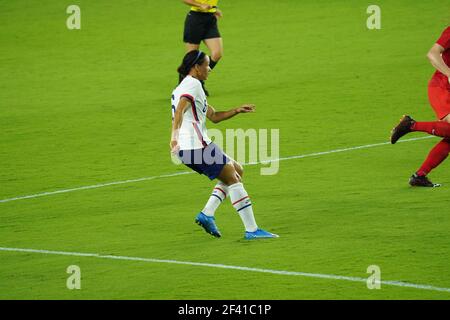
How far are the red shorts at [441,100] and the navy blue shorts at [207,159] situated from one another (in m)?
3.27

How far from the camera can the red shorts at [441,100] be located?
45.1 feet

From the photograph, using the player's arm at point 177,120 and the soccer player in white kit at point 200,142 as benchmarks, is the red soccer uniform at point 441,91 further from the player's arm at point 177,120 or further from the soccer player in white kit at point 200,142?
the player's arm at point 177,120

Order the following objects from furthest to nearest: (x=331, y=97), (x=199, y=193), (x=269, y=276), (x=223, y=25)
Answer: (x=223, y=25) → (x=331, y=97) → (x=199, y=193) → (x=269, y=276)

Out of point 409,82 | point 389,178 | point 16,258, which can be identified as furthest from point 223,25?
point 16,258

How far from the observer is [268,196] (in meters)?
14.1

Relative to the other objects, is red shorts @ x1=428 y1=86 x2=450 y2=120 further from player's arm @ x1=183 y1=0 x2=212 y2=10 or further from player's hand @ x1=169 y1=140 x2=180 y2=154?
player's arm @ x1=183 y1=0 x2=212 y2=10

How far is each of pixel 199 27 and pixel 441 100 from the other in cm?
643

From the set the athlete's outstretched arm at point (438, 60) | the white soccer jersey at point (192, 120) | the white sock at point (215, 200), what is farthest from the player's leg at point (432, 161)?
the white soccer jersey at point (192, 120)

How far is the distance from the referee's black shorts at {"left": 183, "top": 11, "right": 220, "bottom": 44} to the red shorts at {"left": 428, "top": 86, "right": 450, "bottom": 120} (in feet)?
20.6

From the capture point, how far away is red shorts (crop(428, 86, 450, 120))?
13.7m

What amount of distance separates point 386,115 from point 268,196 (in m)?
5.34

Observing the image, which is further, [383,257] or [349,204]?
[349,204]

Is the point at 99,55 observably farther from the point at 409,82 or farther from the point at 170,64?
the point at 409,82

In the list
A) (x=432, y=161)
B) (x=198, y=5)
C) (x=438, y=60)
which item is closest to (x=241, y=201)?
(x=432, y=161)
